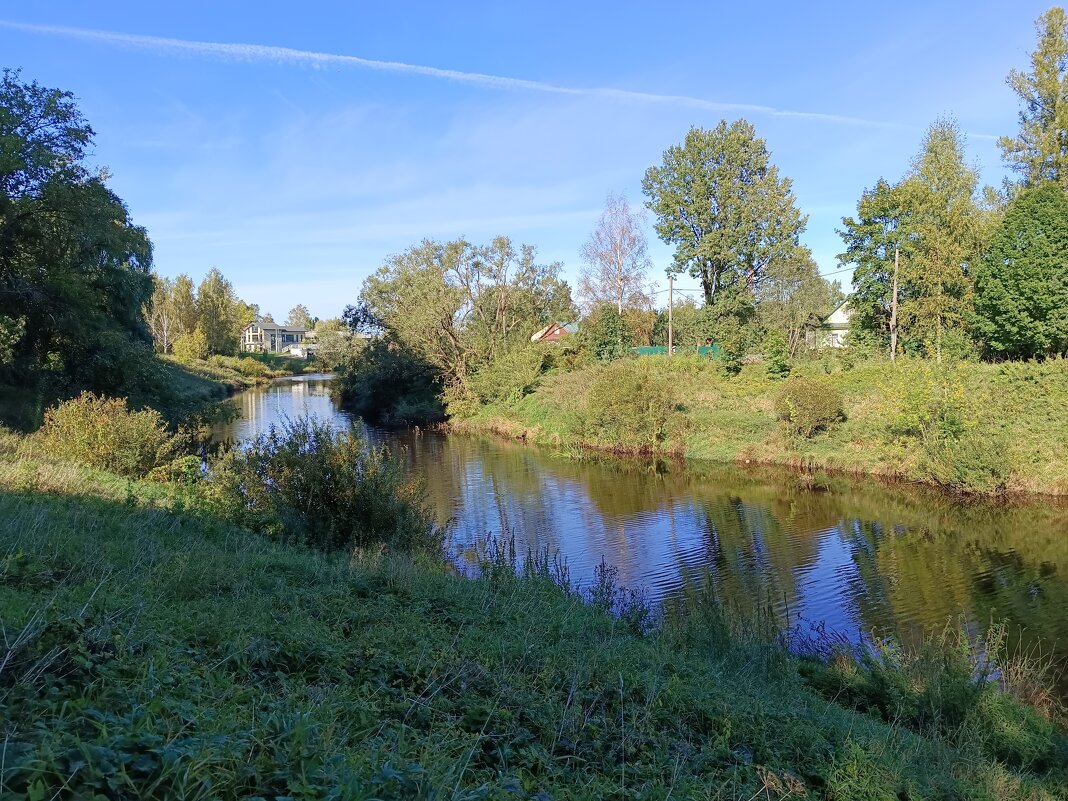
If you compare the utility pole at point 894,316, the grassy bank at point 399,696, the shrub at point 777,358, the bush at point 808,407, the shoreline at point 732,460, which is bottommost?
the shoreline at point 732,460

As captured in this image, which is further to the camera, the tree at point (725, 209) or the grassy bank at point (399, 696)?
the tree at point (725, 209)

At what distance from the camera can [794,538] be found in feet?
56.7

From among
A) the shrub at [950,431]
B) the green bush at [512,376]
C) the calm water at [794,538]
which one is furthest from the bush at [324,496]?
Result: the green bush at [512,376]

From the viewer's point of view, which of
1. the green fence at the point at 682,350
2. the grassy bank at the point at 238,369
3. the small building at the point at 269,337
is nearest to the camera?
the green fence at the point at 682,350

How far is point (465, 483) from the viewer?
24734 millimetres

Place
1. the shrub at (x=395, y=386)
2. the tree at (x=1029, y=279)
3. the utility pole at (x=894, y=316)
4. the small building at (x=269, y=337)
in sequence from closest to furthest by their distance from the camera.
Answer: the tree at (x=1029, y=279)
the utility pole at (x=894, y=316)
the shrub at (x=395, y=386)
the small building at (x=269, y=337)

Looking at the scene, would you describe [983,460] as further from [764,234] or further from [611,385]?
Answer: [764,234]

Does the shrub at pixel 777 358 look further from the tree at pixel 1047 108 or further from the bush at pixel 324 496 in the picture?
the bush at pixel 324 496

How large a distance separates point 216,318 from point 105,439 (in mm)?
68658

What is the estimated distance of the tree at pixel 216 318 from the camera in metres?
76.4

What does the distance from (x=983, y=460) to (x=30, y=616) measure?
22.8 m

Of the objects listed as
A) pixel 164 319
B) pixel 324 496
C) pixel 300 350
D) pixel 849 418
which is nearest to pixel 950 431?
pixel 849 418

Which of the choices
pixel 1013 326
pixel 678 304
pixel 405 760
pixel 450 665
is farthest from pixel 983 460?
pixel 678 304

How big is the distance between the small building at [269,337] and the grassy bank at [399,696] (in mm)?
122132
